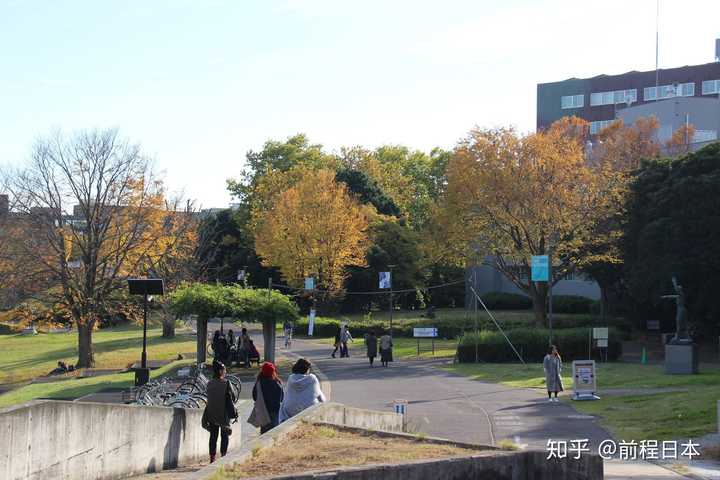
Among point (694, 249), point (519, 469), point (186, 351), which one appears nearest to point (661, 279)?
point (694, 249)

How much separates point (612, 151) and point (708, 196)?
852 inches

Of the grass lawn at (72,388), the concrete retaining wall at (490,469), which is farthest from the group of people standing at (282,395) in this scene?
the grass lawn at (72,388)

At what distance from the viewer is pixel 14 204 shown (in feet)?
143

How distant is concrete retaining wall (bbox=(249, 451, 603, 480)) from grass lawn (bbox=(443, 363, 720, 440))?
8473 millimetres

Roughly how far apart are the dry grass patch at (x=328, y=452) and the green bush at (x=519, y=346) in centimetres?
3170

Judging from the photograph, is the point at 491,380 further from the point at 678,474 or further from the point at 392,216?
the point at 392,216

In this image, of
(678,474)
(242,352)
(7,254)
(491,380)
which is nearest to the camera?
(678,474)

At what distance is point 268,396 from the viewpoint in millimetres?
12992

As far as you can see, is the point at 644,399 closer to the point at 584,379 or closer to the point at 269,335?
the point at 584,379

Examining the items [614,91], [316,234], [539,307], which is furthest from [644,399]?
[614,91]

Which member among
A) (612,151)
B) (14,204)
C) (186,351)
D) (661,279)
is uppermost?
(612,151)

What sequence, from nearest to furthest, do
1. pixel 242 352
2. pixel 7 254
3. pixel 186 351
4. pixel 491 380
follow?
1. pixel 491 380
2. pixel 242 352
3. pixel 7 254
4. pixel 186 351

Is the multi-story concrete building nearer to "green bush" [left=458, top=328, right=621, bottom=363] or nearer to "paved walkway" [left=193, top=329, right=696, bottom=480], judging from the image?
"green bush" [left=458, top=328, right=621, bottom=363]

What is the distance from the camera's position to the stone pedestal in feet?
106
